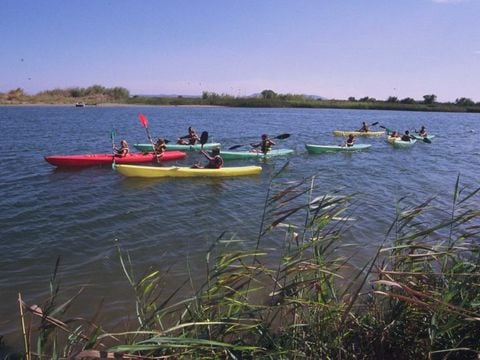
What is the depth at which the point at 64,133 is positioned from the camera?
25.2 meters

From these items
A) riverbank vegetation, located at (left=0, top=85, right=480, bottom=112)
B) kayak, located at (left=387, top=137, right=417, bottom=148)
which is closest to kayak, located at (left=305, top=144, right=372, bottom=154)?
kayak, located at (left=387, top=137, right=417, bottom=148)

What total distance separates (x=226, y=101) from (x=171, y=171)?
2501 inches

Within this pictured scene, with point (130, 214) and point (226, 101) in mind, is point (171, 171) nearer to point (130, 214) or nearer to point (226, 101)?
point (130, 214)

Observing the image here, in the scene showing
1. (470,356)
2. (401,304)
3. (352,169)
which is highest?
(401,304)

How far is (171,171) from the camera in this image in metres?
12.4

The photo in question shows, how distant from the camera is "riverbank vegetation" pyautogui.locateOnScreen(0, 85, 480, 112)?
232 feet

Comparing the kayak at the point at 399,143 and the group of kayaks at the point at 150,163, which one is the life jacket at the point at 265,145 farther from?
the kayak at the point at 399,143

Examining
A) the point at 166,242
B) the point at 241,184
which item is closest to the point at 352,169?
the point at 241,184

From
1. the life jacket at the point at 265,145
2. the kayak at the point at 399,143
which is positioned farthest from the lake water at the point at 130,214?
the kayak at the point at 399,143

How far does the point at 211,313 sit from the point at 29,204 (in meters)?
7.97

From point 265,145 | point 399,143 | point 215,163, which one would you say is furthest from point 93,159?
point 399,143

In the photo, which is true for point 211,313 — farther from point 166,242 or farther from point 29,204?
point 29,204

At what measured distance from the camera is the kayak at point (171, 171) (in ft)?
39.9

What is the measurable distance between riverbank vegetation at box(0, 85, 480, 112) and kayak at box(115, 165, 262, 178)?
6025 cm
